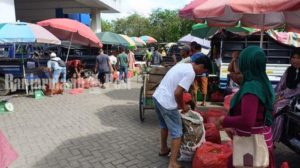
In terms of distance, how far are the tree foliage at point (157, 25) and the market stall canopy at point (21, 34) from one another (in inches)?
877

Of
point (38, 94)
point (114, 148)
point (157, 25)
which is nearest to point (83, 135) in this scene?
point (114, 148)

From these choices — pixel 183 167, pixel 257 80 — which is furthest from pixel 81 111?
pixel 257 80

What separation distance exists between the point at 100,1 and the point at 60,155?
16660 millimetres

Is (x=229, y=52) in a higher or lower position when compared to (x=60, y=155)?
higher

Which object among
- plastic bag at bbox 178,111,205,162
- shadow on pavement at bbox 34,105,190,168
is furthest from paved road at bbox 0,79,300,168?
plastic bag at bbox 178,111,205,162

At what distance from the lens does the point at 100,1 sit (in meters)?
19.9

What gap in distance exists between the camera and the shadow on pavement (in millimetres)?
4457

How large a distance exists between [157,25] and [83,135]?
45.0 meters

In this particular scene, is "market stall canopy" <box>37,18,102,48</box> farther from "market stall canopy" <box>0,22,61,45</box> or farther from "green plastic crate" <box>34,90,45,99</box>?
"green plastic crate" <box>34,90,45,99</box>

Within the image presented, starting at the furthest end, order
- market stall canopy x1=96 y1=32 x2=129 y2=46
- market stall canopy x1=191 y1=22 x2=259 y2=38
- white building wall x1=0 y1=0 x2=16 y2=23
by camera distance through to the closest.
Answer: market stall canopy x1=96 y1=32 x2=129 y2=46
white building wall x1=0 y1=0 x2=16 y2=23
market stall canopy x1=191 y1=22 x2=259 y2=38

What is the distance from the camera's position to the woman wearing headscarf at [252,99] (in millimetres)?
2416

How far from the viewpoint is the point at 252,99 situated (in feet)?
7.89

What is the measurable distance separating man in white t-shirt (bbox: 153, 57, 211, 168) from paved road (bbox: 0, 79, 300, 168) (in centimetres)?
66

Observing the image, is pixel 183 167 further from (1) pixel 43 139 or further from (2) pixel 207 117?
(1) pixel 43 139
